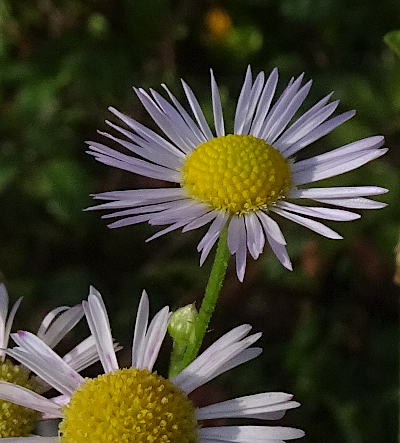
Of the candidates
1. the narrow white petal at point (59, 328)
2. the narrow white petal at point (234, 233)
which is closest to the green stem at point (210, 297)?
the narrow white petal at point (234, 233)

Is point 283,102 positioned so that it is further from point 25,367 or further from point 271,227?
point 25,367

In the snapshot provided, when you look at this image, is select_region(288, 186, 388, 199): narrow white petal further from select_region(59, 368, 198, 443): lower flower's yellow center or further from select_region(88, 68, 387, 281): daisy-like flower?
select_region(59, 368, 198, 443): lower flower's yellow center

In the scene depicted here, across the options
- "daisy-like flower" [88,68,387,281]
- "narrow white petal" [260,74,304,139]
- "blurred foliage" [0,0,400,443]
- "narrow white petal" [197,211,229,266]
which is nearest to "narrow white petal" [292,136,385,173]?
"daisy-like flower" [88,68,387,281]

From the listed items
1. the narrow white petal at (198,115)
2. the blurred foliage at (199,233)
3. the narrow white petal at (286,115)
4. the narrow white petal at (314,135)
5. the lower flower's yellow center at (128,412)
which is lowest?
the lower flower's yellow center at (128,412)

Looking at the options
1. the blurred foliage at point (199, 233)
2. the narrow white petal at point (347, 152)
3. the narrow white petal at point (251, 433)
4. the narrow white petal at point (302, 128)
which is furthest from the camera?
the blurred foliage at point (199, 233)

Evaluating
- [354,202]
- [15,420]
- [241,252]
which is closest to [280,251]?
[241,252]

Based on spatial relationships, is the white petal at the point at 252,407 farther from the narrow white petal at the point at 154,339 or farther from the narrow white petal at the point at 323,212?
the narrow white petal at the point at 323,212
